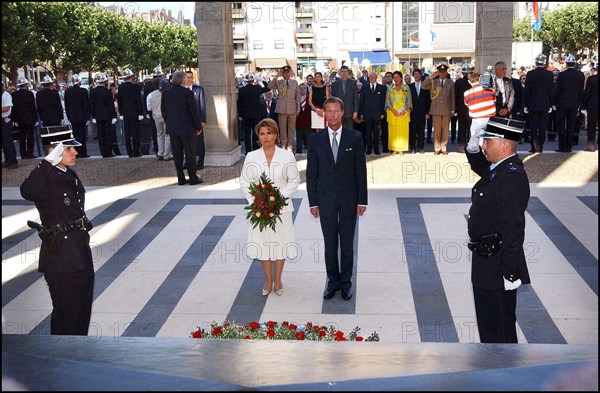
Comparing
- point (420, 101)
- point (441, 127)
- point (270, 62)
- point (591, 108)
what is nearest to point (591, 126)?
point (591, 108)

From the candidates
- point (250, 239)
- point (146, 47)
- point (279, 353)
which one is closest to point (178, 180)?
point (250, 239)

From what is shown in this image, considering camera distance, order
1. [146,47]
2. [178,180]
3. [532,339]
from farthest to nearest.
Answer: [146,47], [178,180], [532,339]

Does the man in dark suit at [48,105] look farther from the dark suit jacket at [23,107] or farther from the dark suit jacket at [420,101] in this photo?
the dark suit jacket at [420,101]

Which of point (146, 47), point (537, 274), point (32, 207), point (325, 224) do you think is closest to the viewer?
point (325, 224)

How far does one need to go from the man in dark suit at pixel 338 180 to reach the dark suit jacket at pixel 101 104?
420 inches

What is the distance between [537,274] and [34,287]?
5354 millimetres

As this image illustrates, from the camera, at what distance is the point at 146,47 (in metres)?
55.5

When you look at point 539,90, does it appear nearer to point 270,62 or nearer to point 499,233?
point 499,233

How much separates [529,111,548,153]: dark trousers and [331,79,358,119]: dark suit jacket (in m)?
3.73

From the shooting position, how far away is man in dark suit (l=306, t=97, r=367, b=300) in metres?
6.58

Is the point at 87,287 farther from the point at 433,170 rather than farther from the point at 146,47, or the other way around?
the point at 146,47

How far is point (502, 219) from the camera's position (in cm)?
457

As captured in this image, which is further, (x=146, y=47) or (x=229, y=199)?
(x=146, y=47)

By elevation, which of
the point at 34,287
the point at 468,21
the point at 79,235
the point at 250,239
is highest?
the point at 468,21
